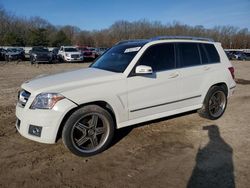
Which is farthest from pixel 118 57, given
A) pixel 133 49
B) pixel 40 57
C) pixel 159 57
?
pixel 40 57

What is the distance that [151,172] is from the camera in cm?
389

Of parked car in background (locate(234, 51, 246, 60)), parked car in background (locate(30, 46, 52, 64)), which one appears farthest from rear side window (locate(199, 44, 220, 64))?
parked car in background (locate(234, 51, 246, 60))

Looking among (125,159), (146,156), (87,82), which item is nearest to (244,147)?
(146,156)

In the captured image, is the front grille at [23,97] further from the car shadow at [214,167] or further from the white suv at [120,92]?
the car shadow at [214,167]

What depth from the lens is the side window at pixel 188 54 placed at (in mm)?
5580

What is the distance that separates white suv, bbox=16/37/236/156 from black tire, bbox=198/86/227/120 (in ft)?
0.08

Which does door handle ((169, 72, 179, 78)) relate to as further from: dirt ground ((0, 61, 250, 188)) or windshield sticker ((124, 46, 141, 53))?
dirt ground ((0, 61, 250, 188))

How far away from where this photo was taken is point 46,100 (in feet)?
13.4

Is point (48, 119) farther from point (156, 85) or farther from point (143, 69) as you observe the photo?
point (156, 85)

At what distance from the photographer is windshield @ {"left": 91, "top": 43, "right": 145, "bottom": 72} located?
4961 mm

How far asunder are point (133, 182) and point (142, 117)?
5.08ft

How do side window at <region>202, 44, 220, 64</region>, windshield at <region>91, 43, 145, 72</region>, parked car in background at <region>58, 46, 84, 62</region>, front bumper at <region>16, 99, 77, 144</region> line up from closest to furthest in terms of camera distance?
1. front bumper at <region>16, 99, 77, 144</region>
2. windshield at <region>91, 43, 145, 72</region>
3. side window at <region>202, 44, 220, 64</region>
4. parked car in background at <region>58, 46, 84, 62</region>

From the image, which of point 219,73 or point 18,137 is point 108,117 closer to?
point 18,137

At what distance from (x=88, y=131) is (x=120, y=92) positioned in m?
0.85
